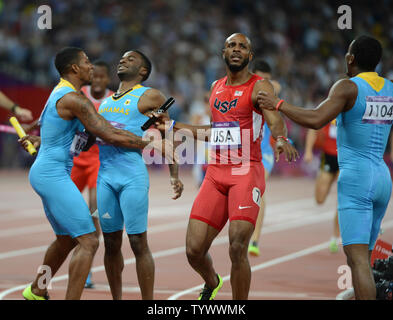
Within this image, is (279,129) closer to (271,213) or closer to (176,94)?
(271,213)

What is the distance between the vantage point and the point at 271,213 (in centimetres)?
1595

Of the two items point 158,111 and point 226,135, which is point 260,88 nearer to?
point 226,135

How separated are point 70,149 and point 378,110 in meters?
2.78

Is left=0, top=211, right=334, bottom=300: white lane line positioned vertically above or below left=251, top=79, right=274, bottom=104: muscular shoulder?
below

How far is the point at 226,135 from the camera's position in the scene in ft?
22.7

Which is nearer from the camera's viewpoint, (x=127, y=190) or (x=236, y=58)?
(x=127, y=190)

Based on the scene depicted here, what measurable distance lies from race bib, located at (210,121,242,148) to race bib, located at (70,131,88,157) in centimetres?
121

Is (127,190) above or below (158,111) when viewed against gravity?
below

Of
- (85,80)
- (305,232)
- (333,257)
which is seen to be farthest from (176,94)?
(85,80)

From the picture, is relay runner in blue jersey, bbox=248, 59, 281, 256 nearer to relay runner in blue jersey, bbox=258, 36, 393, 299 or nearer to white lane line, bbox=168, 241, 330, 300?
white lane line, bbox=168, 241, 330, 300

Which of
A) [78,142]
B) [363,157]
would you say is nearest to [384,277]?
[363,157]

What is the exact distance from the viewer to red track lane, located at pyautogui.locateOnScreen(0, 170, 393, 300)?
27.6 feet

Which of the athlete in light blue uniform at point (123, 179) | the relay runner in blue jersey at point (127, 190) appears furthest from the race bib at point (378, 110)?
the athlete in light blue uniform at point (123, 179)

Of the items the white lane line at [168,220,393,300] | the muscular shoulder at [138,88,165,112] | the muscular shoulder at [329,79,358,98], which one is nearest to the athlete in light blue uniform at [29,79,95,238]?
the muscular shoulder at [138,88,165,112]
